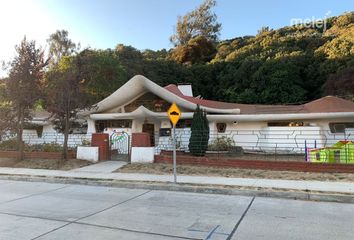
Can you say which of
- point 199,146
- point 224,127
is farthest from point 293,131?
point 199,146

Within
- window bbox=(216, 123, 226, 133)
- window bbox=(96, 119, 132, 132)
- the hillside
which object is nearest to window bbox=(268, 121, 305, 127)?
window bbox=(216, 123, 226, 133)

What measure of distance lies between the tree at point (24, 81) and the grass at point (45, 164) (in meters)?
0.74

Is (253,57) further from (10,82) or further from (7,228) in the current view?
(7,228)

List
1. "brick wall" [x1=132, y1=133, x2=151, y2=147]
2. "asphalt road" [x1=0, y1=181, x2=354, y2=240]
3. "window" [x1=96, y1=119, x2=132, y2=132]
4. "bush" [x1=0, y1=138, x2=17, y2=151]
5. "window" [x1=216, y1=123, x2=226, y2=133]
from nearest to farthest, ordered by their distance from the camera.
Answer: "asphalt road" [x1=0, y1=181, x2=354, y2=240] < "brick wall" [x1=132, y1=133, x2=151, y2=147] < "bush" [x1=0, y1=138, x2=17, y2=151] < "window" [x1=216, y1=123, x2=226, y2=133] < "window" [x1=96, y1=119, x2=132, y2=132]

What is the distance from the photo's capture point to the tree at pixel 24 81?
1850cm

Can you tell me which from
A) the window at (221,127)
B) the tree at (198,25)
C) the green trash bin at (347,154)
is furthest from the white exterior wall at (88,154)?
the tree at (198,25)

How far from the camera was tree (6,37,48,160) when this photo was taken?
728 inches

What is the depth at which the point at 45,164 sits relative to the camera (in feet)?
56.1

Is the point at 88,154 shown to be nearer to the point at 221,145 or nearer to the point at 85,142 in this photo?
the point at 85,142

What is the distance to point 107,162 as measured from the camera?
1744cm

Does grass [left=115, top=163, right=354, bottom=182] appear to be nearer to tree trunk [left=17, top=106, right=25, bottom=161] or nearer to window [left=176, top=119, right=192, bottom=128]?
tree trunk [left=17, top=106, right=25, bottom=161]

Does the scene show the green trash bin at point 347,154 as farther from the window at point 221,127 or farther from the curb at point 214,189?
the window at point 221,127

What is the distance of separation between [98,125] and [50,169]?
1031 centimetres

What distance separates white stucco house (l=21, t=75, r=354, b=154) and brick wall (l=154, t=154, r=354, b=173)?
498 centimetres
